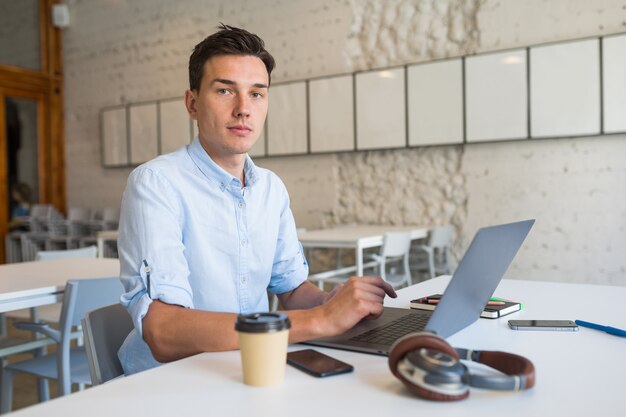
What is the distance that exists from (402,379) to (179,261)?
59cm

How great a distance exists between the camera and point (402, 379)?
0.79 metres

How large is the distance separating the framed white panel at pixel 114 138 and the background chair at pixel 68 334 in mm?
6169

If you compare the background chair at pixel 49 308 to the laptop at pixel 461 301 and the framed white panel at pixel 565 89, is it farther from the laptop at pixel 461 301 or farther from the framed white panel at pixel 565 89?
the framed white panel at pixel 565 89

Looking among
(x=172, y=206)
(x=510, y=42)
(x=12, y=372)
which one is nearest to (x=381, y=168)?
(x=510, y=42)

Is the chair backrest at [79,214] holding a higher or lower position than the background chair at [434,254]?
higher

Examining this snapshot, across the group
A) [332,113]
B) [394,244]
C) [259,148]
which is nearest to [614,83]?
[394,244]

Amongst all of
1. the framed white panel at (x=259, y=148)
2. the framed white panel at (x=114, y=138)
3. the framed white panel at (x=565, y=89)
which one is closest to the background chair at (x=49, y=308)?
→ the framed white panel at (x=259, y=148)

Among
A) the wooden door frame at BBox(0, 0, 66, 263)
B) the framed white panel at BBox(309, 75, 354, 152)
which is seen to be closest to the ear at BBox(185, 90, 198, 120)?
the framed white panel at BBox(309, 75, 354, 152)

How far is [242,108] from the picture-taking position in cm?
135

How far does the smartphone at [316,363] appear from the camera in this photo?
0.88m

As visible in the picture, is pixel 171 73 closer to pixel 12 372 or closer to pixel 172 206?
pixel 12 372

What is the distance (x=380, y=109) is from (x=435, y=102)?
60cm

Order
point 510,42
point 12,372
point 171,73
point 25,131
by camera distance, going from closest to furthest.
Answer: point 12,372 → point 510,42 → point 171,73 → point 25,131

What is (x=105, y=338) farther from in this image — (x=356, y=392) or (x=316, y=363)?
(x=356, y=392)
